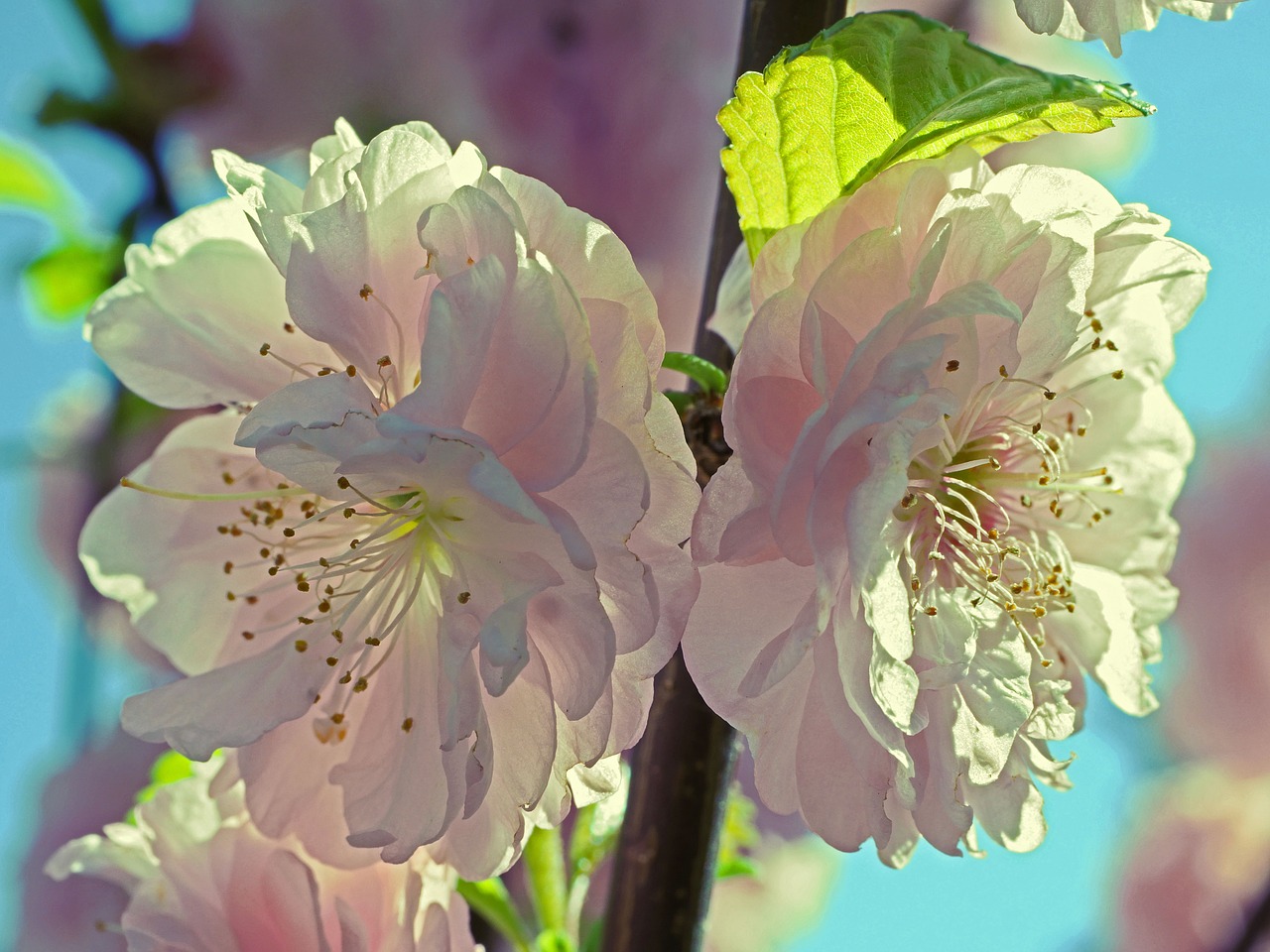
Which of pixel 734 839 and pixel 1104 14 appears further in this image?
pixel 734 839

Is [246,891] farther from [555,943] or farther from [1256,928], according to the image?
[1256,928]

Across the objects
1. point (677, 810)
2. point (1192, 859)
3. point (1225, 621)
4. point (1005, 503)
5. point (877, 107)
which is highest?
point (877, 107)

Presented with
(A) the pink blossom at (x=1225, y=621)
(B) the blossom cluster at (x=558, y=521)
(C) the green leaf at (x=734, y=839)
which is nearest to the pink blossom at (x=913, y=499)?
(B) the blossom cluster at (x=558, y=521)

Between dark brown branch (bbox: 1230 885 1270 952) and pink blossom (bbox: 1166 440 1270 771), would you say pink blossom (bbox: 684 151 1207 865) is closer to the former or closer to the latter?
dark brown branch (bbox: 1230 885 1270 952)

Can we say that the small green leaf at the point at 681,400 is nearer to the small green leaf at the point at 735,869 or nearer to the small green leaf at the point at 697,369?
the small green leaf at the point at 697,369

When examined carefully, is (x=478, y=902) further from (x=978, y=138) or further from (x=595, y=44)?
(x=595, y=44)

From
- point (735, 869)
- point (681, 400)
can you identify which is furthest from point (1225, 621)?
point (681, 400)

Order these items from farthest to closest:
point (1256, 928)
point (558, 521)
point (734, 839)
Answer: point (1256, 928) → point (734, 839) → point (558, 521)

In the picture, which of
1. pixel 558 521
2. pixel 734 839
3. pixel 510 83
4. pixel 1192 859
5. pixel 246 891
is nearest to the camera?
pixel 558 521
